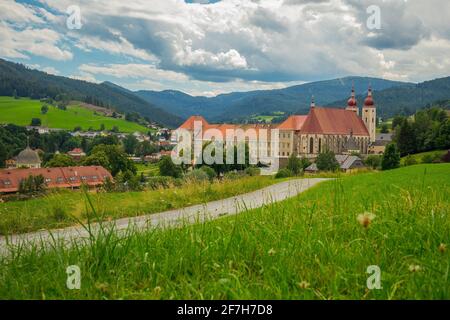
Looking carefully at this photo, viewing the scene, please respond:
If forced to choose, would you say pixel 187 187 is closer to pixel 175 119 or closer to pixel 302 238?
pixel 302 238

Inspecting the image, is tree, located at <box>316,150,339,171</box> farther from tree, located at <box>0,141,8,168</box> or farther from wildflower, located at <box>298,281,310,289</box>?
wildflower, located at <box>298,281,310,289</box>

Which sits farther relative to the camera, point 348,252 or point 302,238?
point 302,238

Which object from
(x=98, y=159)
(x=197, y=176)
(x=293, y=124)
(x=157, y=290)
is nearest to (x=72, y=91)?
(x=293, y=124)

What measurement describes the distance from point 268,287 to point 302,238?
41.7 inches

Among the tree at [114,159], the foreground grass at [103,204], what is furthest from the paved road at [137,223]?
the tree at [114,159]

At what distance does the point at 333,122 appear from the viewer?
9050 centimetres

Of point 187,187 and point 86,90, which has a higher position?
point 86,90

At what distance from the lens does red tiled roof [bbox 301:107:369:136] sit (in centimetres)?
8669

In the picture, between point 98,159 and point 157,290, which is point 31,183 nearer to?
point 157,290

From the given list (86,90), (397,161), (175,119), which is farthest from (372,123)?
Answer: (86,90)

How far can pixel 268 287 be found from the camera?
8.41ft

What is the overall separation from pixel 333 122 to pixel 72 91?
258 ft

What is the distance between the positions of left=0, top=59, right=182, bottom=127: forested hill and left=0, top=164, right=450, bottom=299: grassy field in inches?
3634

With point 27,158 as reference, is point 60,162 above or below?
below
